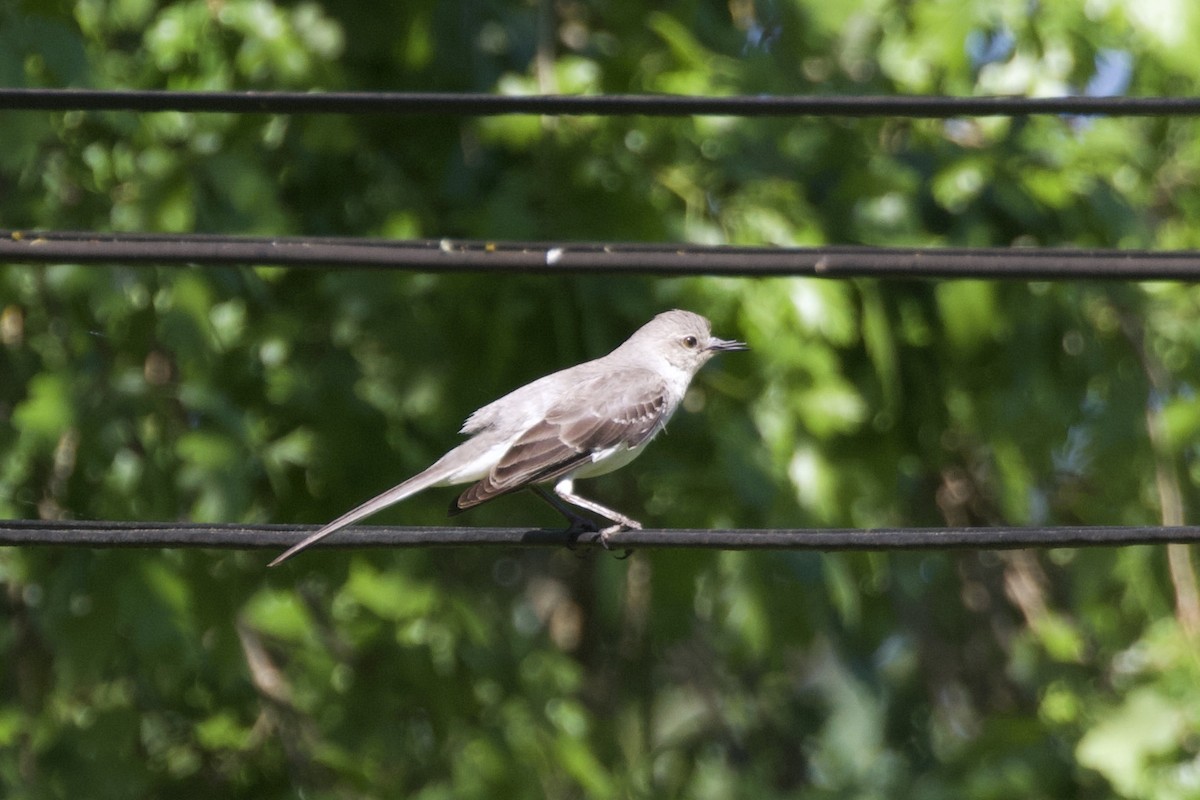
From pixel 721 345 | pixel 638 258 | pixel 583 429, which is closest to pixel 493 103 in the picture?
pixel 638 258

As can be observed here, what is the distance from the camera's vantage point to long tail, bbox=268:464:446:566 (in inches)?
164

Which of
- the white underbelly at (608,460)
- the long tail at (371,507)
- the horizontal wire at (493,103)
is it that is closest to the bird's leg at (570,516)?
the white underbelly at (608,460)

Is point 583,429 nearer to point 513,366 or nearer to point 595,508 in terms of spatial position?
point 595,508

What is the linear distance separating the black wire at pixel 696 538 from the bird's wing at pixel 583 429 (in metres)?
0.99

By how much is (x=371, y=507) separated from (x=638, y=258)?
1218 millimetres

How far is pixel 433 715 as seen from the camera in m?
7.00

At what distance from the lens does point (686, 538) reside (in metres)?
4.13

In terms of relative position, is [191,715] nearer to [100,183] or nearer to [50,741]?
[50,741]

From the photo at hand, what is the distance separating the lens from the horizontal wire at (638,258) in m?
4.11

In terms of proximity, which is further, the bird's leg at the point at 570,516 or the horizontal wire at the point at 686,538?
the bird's leg at the point at 570,516

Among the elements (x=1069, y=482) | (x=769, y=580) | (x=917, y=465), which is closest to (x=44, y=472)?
(x=769, y=580)

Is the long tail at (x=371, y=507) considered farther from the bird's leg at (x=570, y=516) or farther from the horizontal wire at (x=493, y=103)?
the horizontal wire at (x=493, y=103)

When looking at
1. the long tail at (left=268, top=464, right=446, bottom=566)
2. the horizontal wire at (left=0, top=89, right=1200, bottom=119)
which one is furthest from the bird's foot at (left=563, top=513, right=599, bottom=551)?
the horizontal wire at (left=0, top=89, right=1200, bottom=119)

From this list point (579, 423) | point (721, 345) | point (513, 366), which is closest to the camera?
point (579, 423)
